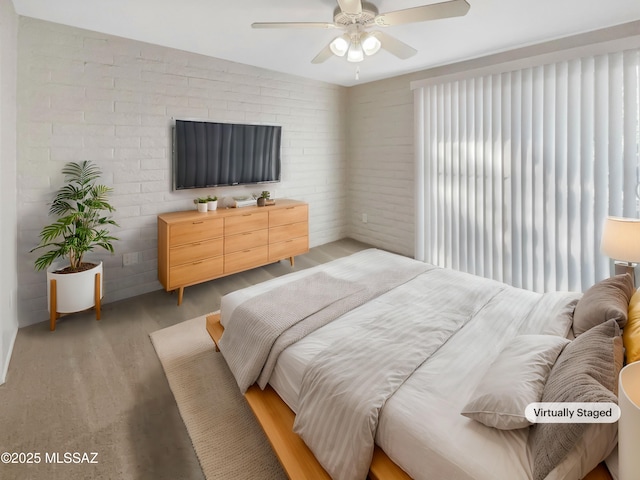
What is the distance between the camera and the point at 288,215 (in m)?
4.09

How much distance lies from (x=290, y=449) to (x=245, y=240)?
8.45 ft

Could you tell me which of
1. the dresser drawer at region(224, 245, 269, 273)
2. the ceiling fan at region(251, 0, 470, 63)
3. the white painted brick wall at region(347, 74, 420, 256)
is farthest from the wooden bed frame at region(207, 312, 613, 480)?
the white painted brick wall at region(347, 74, 420, 256)

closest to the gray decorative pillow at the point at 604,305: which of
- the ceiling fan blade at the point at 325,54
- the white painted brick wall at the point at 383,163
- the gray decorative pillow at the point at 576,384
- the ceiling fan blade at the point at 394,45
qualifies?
the gray decorative pillow at the point at 576,384

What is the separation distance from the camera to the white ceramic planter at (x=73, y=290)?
267cm

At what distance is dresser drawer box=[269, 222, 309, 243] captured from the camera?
13.0 ft

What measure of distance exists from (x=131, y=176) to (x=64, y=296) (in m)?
1.23

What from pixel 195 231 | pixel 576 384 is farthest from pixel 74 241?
pixel 576 384

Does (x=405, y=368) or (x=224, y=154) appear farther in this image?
(x=224, y=154)

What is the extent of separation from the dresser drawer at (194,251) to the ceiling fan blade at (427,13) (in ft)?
7.95

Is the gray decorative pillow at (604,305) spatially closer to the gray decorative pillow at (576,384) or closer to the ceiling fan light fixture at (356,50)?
the gray decorative pillow at (576,384)

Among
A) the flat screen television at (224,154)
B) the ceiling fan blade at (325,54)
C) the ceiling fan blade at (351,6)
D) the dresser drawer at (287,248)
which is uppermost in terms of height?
the ceiling fan blade at (325,54)

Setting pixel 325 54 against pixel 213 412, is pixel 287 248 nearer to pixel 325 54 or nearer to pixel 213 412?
pixel 325 54

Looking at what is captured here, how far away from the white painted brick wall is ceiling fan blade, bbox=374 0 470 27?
2307mm

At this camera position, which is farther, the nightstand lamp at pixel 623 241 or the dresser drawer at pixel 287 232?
the dresser drawer at pixel 287 232
